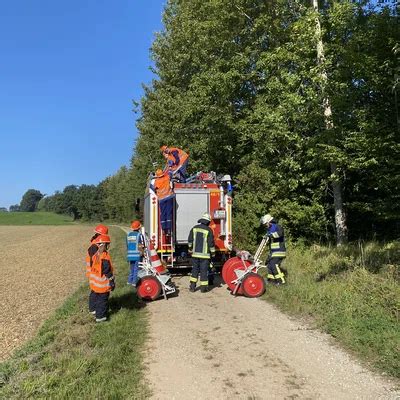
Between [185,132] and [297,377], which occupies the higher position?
[185,132]

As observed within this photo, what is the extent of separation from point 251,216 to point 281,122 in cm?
354

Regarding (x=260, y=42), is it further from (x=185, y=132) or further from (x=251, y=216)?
(x=251, y=216)

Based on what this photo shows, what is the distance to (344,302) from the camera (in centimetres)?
795

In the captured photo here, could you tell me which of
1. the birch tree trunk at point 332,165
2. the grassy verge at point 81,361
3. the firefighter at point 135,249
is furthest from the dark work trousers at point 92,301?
the birch tree trunk at point 332,165

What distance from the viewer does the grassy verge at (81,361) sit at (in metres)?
4.88

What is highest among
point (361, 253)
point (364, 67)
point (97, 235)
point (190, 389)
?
point (364, 67)

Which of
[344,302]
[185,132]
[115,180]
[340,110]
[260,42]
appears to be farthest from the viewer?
[115,180]

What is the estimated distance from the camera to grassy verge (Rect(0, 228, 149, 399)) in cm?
488

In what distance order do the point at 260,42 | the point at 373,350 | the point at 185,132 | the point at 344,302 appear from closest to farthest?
the point at 373,350, the point at 344,302, the point at 260,42, the point at 185,132

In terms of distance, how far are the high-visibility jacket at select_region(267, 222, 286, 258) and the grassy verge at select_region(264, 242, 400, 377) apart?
0.73m

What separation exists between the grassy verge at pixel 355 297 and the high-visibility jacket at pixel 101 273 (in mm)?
3485

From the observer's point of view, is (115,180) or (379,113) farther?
(115,180)

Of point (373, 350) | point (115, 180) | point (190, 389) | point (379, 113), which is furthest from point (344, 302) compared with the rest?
point (115, 180)

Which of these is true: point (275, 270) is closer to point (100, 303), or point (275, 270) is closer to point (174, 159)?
point (100, 303)
